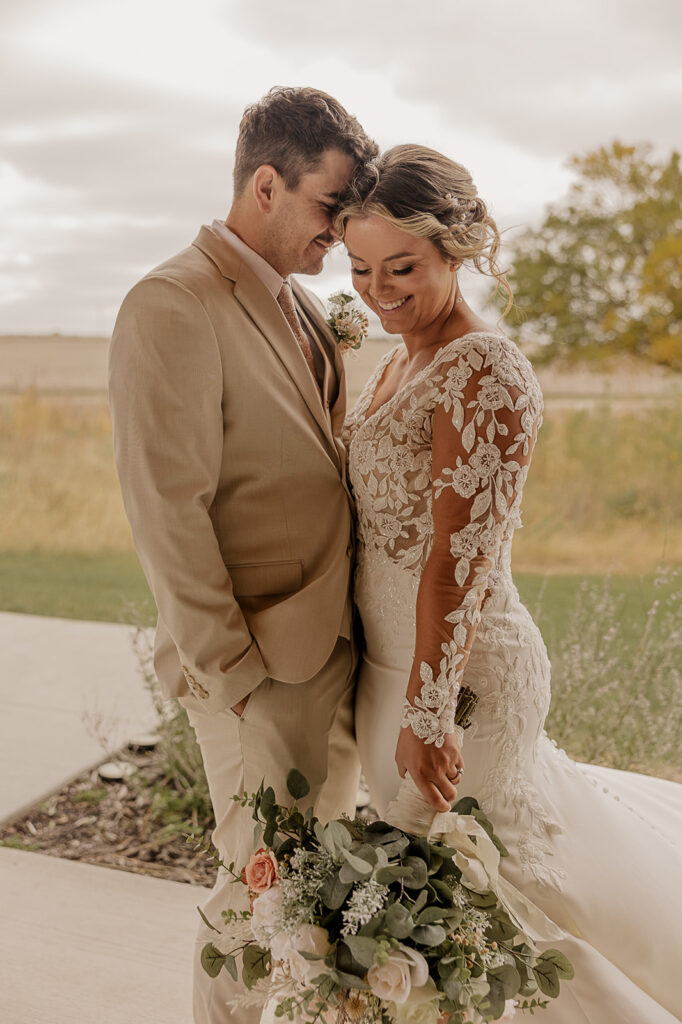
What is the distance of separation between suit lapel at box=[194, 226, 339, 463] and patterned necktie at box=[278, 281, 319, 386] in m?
0.13

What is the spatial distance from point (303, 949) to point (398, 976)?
0.16 m

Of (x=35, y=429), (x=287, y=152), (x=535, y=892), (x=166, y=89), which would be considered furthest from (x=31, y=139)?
(x=535, y=892)

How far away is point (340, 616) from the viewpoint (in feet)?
6.10

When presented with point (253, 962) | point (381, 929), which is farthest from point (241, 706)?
point (381, 929)

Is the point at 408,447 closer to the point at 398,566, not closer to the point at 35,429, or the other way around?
the point at 398,566

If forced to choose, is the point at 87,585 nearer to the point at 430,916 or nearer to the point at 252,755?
the point at 252,755

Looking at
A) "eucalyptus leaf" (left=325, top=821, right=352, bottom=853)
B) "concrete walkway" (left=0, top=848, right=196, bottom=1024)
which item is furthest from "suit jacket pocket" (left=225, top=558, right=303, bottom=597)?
"concrete walkway" (left=0, top=848, right=196, bottom=1024)

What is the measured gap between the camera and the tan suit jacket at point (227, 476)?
1699 millimetres

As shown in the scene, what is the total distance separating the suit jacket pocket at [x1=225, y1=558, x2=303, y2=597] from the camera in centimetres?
186

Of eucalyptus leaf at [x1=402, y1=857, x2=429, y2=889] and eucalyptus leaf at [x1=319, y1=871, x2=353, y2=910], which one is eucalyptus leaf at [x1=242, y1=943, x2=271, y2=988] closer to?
eucalyptus leaf at [x1=319, y1=871, x2=353, y2=910]

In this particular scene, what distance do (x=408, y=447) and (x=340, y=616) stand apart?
15.3 inches

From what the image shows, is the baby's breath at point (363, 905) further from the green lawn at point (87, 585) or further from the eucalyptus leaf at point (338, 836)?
the green lawn at point (87, 585)

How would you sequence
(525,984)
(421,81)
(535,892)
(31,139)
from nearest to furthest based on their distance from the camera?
1. (525,984)
2. (535,892)
3. (421,81)
4. (31,139)

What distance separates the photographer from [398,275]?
5.83 ft
